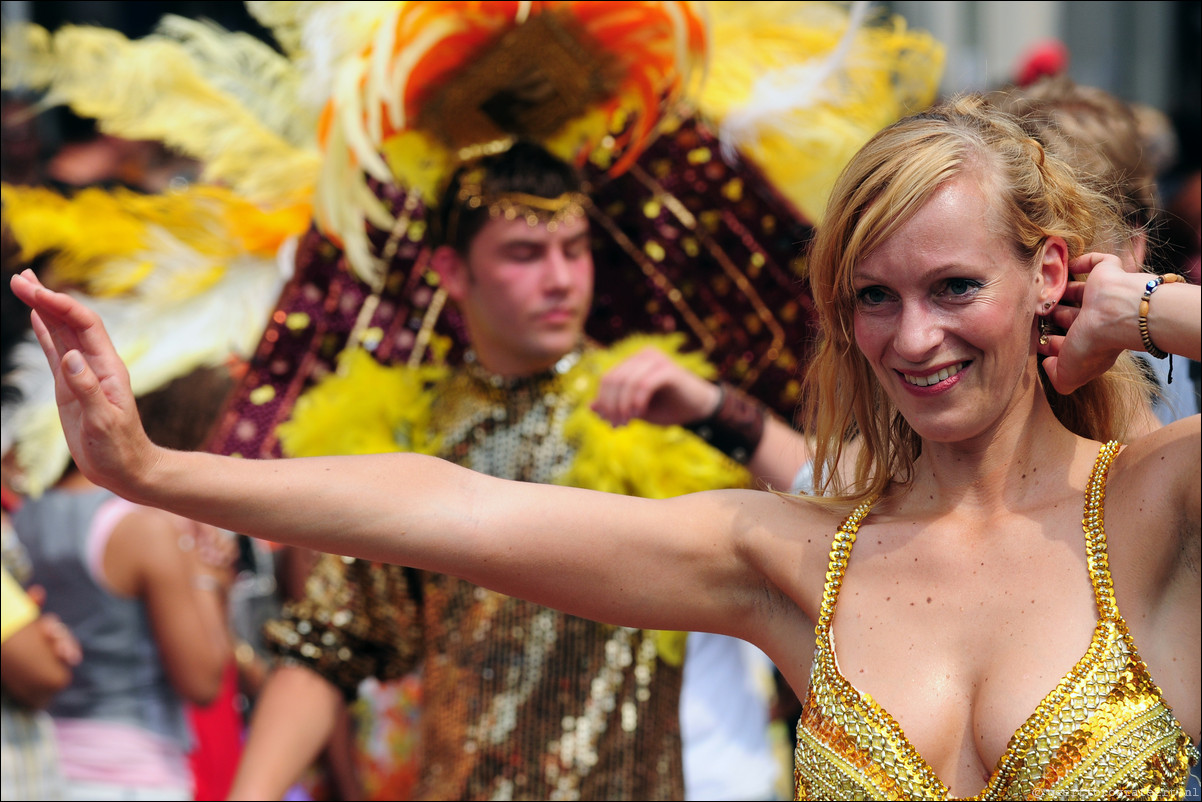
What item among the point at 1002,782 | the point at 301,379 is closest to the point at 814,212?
the point at 301,379

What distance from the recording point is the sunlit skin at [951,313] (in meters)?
1.70

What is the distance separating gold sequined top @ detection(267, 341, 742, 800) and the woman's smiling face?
1.15 m

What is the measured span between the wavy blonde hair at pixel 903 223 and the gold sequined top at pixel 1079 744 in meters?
0.28

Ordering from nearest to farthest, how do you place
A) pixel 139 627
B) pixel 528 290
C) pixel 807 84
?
1. pixel 528 290
2. pixel 807 84
3. pixel 139 627

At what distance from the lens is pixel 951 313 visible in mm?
1704

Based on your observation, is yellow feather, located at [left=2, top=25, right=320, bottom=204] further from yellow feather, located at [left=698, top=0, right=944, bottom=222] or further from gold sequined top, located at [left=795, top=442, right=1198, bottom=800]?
gold sequined top, located at [left=795, top=442, right=1198, bottom=800]

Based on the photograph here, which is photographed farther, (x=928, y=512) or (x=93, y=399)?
(x=928, y=512)

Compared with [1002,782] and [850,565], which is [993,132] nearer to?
[850,565]

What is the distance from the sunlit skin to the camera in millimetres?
1699

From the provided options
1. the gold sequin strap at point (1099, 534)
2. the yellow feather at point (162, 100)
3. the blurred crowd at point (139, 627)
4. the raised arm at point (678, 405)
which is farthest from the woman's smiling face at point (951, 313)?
the yellow feather at point (162, 100)

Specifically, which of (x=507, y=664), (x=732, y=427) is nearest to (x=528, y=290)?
(x=732, y=427)

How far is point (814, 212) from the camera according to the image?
10.7ft

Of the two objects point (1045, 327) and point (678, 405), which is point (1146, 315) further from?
point (678, 405)

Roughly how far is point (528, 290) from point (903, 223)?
130 cm
